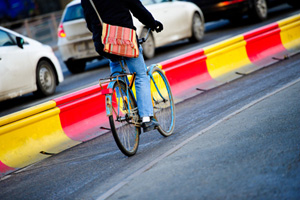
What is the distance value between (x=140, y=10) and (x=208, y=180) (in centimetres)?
207

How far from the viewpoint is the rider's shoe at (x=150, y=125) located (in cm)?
572

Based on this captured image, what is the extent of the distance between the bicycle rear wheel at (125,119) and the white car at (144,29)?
24.2 feet

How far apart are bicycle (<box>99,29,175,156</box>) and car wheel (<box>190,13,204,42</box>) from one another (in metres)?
9.52

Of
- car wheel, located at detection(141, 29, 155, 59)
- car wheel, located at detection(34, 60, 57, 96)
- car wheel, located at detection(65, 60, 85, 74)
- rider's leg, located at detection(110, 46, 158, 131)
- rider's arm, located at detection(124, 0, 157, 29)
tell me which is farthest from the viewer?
car wheel, located at detection(65, 60, 85, 74)

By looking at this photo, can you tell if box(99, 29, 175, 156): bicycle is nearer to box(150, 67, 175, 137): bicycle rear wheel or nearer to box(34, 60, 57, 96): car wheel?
box(150, 67, 175, 137): bicycle rear wheel

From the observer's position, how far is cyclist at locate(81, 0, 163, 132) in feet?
17.8

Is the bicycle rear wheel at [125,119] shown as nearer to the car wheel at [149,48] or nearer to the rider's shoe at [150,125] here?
the rider's shoe at [150,125]

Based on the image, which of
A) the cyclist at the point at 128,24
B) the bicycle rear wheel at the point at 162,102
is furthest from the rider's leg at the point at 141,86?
the bicycle rear wheel at the point at 162,102

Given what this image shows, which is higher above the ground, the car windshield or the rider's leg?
the car windshield

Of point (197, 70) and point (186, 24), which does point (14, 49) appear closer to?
point (197, 70)

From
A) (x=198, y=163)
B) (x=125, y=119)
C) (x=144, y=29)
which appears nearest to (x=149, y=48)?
(x=144, y=29)

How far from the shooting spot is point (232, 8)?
1666 centimetres

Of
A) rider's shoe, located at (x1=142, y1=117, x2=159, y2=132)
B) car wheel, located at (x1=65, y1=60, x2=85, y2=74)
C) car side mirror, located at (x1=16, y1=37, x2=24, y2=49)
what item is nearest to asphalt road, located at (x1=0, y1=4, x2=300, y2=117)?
car wheel, located at (x1=65, y1=60, x2=85, y2=74)

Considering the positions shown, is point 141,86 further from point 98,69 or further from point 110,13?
point 98,69
